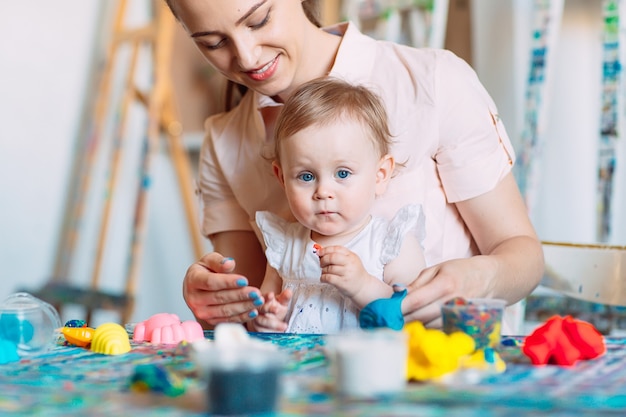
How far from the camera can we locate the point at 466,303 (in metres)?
0.95

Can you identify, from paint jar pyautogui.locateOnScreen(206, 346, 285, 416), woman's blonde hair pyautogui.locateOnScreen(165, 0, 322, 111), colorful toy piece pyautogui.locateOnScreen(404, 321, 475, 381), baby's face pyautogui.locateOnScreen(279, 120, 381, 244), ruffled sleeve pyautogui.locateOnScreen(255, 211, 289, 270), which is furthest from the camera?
woman's blonde hair pyautogui.locateOnScreen(165, 0, 322, 111)

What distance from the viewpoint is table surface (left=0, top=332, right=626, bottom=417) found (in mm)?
682

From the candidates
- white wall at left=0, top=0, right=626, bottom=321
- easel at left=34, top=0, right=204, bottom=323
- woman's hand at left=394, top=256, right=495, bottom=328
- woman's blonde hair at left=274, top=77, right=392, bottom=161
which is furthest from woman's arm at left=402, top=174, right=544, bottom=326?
easel at left=34, top=0, right=204, bottom=323

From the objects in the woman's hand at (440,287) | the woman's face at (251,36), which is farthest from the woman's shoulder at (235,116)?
the woman's hand at (440,287)

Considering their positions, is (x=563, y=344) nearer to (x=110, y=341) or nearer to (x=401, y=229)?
(x=401, y=229)

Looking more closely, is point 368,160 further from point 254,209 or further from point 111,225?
point 111,225

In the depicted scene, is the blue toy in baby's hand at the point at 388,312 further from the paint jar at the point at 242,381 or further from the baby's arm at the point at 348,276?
the paint jar at the point at 242,381

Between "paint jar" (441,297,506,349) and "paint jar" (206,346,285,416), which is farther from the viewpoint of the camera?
"paint jar" (441,297,506,349)

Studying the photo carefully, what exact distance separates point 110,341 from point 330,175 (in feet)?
1.34

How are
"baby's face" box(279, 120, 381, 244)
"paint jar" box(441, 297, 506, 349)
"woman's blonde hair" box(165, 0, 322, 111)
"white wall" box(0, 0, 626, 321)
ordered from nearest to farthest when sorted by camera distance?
"paint jar" box(441, 297, 506, 349) → "baby's face" box(279, 120, 381, 244) → "woman's blonde hair" box(165, 0, 322, 111) → "white wall" box(0, 0, 626, 321)

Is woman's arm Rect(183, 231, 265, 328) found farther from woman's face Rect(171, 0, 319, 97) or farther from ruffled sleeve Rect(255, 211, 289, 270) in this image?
woman's face Rect(171, 0, 319, 97)

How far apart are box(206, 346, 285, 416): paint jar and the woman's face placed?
0.66 m

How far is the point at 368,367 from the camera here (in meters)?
0.72

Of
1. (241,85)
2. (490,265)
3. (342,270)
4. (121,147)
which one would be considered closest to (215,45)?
(241,85)
